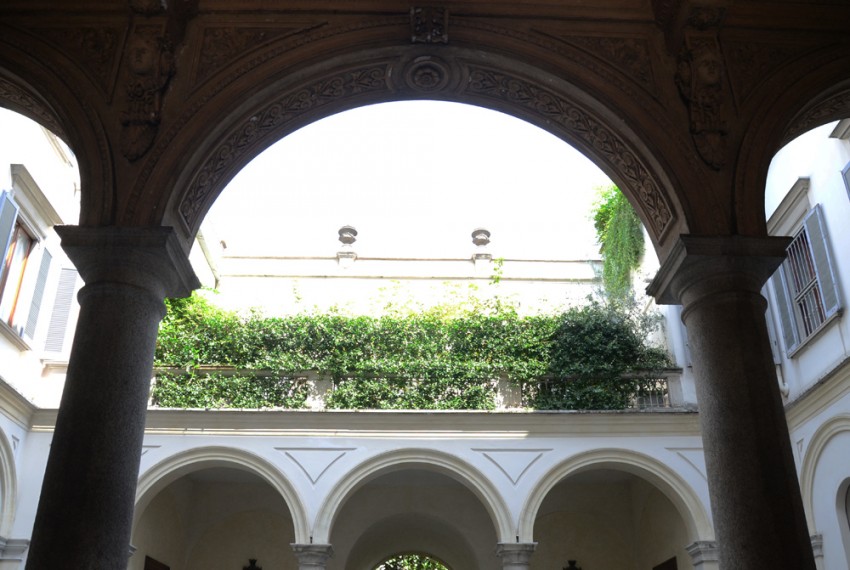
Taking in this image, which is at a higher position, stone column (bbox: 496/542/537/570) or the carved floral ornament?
the carved floral ornament

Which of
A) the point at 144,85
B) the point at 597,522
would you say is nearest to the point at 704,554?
the point at 597,522

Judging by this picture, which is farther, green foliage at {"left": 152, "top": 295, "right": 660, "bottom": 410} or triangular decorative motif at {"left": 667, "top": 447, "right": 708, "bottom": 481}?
green foliage at {"left": 152, "top": 295, "right": 660, "bottom": 410}

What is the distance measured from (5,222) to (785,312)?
10184mm

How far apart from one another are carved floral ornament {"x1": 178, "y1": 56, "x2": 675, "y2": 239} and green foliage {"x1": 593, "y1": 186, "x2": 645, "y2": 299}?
A: 9.16m

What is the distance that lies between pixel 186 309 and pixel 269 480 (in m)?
3.40

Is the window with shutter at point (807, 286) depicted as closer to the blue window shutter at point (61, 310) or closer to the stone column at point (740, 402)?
the stone column at point (740, 402)

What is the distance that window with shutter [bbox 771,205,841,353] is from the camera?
10.1 meters

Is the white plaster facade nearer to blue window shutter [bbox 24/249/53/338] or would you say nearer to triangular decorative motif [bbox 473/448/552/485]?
triangular decorative motif [bbox 473/448/552/485]

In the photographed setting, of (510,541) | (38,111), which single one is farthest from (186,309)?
(38,111)

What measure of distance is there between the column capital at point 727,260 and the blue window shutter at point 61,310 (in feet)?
35.0

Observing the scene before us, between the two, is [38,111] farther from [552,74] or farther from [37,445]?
[37,445]

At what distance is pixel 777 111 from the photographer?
17.5 ft

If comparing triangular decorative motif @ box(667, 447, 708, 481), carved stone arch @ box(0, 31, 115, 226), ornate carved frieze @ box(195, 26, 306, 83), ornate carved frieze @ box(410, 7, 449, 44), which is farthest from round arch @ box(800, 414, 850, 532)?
carved stone arch @ box(0, 31, 115, 226)

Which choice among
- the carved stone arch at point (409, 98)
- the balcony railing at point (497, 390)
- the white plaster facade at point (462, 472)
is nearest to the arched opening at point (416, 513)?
the white plaster facade at point (462, 472)
